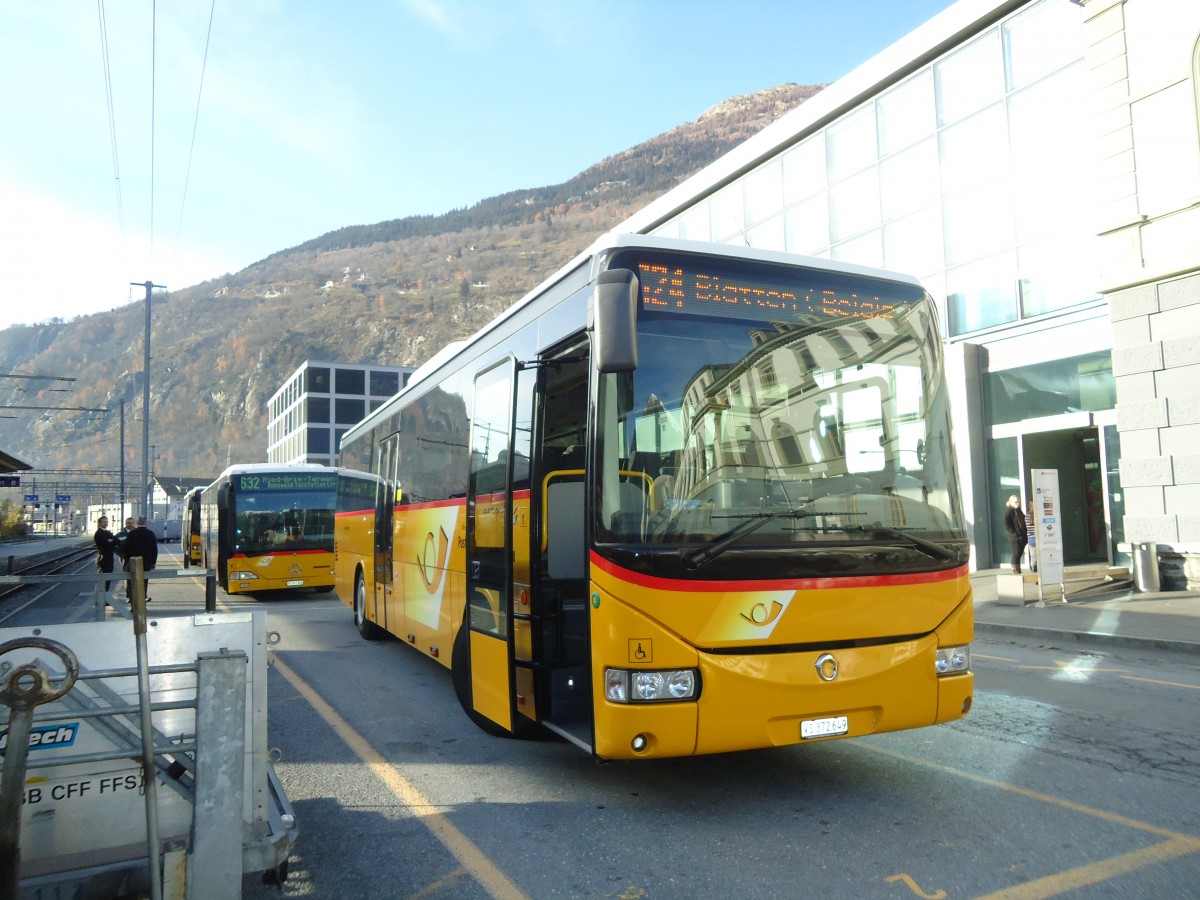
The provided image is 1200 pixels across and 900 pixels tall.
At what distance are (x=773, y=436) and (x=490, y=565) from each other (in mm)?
2405

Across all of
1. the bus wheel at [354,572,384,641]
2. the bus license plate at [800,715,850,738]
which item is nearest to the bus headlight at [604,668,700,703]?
the bus license plate at [800,715,850,738]

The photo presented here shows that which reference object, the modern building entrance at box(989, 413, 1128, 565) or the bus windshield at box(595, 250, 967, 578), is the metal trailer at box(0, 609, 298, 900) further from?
the modern building entrance at box(989, 413, 1128, 565)

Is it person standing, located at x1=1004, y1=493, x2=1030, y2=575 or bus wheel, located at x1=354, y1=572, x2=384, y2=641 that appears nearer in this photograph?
bus wheel, located at x1=354, y1=572, x2=384, y2=641

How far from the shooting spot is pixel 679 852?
429 centimetres

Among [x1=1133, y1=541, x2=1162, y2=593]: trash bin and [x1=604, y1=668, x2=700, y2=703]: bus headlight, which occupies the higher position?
[x1=604, y1=668, x2=700, y2=703]: bus headlight

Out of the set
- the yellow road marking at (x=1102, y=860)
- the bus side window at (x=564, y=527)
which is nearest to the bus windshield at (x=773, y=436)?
the bus side window at (x=564, y=527)

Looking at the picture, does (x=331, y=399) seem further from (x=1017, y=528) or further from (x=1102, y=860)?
(x=1102, y=860)

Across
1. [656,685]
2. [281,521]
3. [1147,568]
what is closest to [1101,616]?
[1147,568]

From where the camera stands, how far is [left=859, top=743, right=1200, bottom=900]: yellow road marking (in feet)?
12.4

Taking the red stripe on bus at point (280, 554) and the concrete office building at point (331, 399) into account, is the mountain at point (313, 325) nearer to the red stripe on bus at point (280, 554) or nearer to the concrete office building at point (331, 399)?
the concrete office building at point (331, 399)

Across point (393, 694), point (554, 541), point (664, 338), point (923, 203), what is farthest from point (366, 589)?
point (923, 203)

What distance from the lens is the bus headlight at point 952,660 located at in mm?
5153

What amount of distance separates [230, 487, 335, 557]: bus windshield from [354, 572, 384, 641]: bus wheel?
7.35 metres

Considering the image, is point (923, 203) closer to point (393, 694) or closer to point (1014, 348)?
point (1014, 348)
